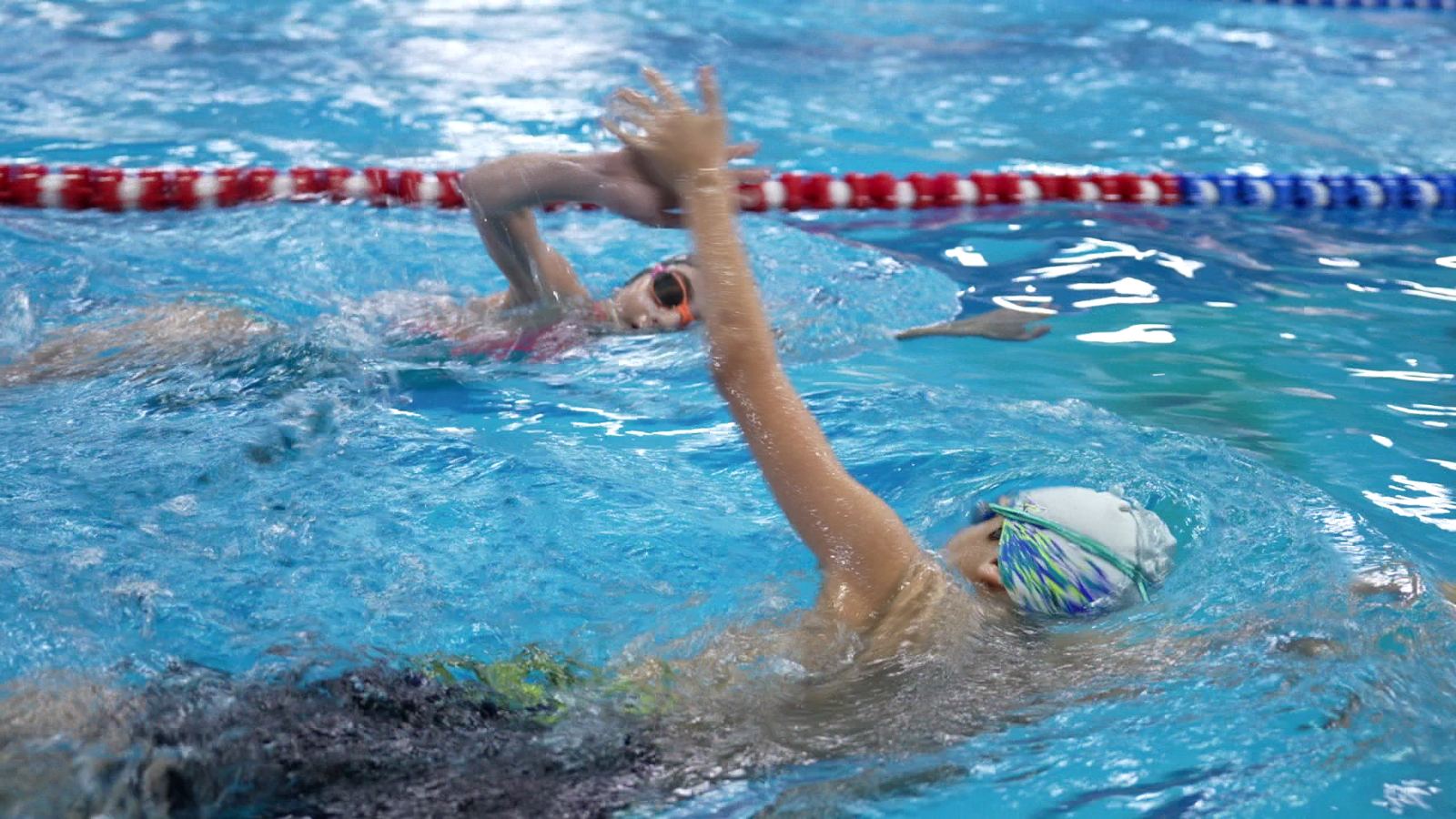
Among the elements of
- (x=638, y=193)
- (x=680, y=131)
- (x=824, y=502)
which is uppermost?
(x=680, y=131)

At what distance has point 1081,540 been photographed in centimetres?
259

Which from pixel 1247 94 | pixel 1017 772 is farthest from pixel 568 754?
pixel 1247 94

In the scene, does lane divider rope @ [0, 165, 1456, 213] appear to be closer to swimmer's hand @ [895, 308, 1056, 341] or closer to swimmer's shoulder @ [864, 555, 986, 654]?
swimmer's hand @ [895, 308, 1056, 341]

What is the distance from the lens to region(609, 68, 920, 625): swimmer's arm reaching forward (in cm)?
226

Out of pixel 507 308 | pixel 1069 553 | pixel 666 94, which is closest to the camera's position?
pixel 666 94

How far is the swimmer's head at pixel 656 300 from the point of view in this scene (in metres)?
4.47

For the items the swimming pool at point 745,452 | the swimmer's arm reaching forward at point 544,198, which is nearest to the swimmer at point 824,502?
the swimming pool at point 745,452

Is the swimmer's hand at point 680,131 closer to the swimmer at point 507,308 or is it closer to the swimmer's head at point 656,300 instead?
the swimmer at point 507,308

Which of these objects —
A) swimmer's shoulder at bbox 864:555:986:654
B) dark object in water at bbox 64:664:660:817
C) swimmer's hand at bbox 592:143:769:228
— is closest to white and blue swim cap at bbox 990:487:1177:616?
swimmer's shoulder at bbox 864:555:986:654

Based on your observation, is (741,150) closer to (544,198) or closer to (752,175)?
(752,175)

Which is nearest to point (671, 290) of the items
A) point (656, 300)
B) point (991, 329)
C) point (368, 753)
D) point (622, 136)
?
point (656, 300)

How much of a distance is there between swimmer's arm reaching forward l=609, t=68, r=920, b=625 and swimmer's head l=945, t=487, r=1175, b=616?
0.35m

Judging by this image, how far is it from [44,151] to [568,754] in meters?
5.42

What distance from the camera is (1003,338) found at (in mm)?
4727
